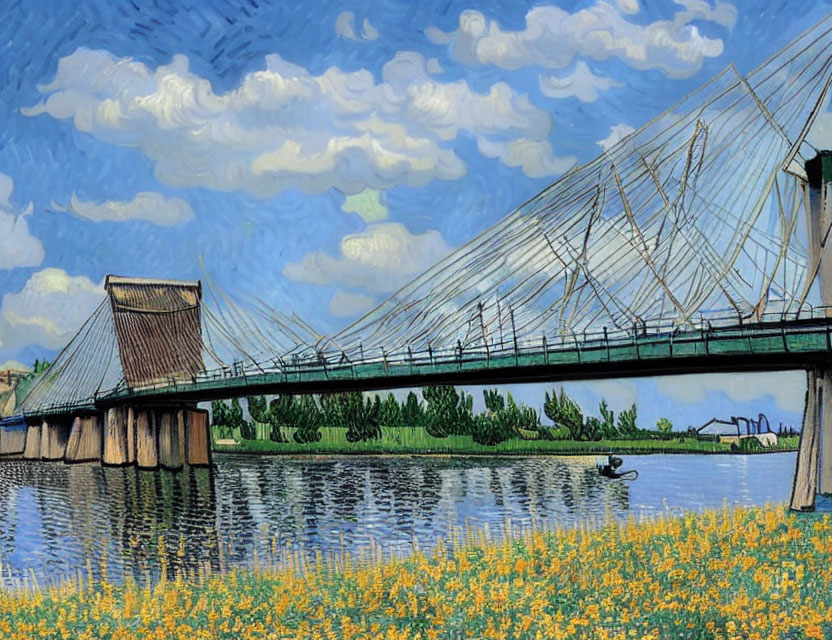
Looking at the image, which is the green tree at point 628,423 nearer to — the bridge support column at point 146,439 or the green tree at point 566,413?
the green tree at point 566,413

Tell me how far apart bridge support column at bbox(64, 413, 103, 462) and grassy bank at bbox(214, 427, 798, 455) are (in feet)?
59.9

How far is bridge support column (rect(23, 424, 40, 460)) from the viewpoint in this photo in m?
91.1

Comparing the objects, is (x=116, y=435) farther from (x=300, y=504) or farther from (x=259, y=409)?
(x=300, y=504)

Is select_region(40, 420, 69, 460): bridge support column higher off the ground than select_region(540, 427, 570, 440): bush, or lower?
higher

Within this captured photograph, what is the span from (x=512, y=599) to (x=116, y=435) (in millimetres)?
59052

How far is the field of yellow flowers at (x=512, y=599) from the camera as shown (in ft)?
44.2

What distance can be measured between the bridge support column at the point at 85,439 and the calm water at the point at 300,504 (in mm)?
7390

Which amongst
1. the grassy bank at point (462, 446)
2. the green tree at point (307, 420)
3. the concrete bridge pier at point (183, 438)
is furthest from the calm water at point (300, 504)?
the green tree at point (307, 420)

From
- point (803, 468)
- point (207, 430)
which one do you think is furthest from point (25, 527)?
point (207, 430)

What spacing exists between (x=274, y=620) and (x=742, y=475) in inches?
1778

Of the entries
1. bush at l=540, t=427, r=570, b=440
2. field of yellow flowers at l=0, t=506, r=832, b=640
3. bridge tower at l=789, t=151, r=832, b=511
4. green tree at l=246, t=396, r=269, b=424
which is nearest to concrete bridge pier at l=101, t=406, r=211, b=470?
green tree at l=246, t=396, r=269, b=424

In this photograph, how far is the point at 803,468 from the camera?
88.1 ft

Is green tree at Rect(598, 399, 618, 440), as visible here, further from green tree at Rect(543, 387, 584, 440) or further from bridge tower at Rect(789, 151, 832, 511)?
bridge tower at Rect(789, 151, 832, 511)

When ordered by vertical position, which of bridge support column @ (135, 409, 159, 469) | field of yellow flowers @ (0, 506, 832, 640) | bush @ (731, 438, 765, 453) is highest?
bridge support column @ (135, 409, 159, 469)
